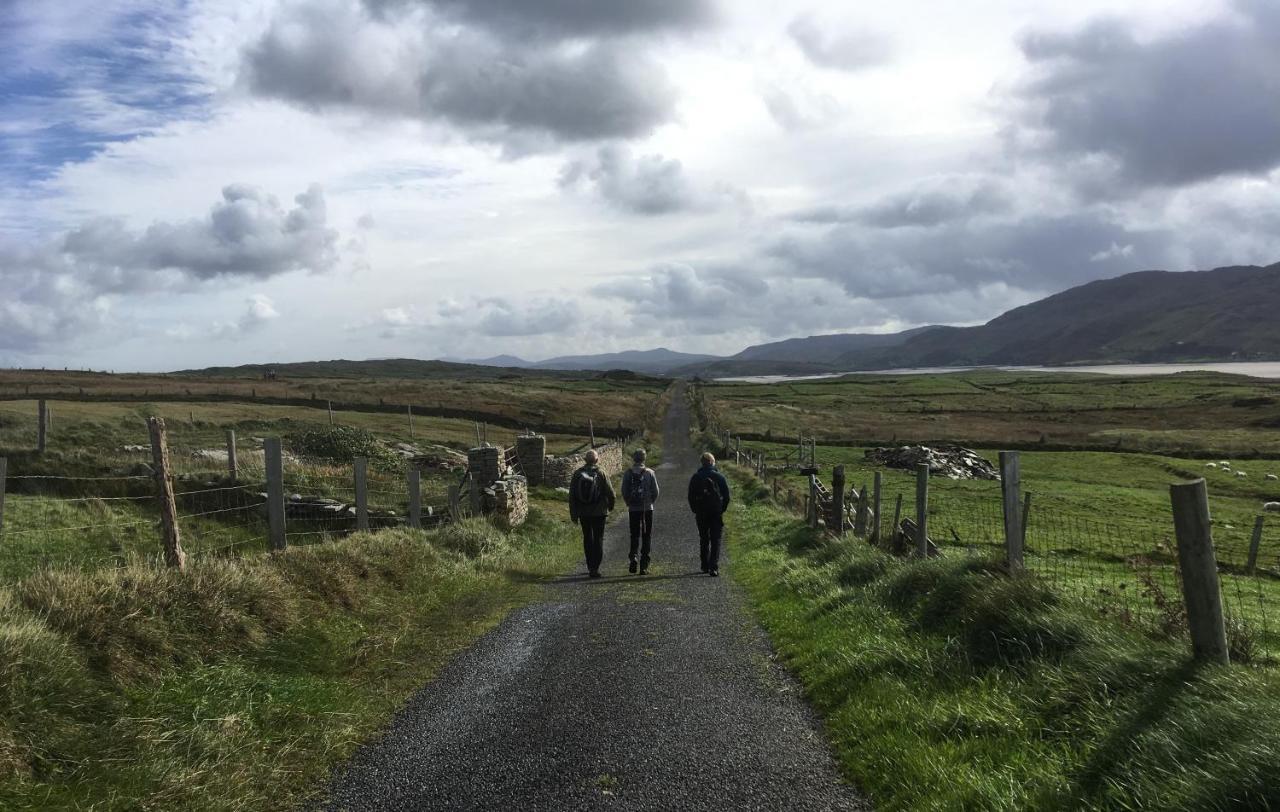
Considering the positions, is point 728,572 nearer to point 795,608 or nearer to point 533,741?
point 795,608

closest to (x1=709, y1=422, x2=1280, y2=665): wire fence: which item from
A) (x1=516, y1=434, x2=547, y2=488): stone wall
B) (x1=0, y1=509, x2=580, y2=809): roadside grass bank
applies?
(x1=0, y1=509, x2=580, y2=809): roadside grass bank

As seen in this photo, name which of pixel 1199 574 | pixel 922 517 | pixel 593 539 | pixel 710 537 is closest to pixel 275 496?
pixel 593 539

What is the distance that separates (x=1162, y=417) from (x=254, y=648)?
95.4 m

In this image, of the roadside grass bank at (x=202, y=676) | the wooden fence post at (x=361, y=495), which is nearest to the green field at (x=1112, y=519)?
the roadside grass bank at (x=202, y=676)

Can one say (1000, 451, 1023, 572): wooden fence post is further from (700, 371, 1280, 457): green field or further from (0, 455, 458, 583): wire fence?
(700, 371, 1280, 457): green field

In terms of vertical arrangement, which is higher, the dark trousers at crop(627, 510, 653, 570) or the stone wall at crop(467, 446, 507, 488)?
the stone wall at crop(467, 446, 507, 488)

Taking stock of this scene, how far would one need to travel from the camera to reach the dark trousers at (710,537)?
513 inches

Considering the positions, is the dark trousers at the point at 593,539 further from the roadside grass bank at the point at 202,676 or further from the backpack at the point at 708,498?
the roadside grass bank at the point at 202,676

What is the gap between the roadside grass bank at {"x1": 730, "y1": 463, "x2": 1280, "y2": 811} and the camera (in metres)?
4.07

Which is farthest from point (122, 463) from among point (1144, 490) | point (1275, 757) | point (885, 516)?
point (1144, 490)

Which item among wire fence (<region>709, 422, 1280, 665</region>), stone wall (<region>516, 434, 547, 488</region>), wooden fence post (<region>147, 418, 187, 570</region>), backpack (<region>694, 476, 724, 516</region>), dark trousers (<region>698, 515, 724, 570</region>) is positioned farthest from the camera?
stone wall (<region>516, 434, 547, 488</region>)

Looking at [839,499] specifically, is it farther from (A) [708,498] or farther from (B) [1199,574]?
(B) [1199,574]

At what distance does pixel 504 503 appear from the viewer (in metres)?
17.8

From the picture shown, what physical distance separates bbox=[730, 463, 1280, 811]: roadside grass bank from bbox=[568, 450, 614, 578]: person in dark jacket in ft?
16.0
